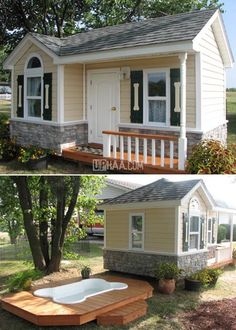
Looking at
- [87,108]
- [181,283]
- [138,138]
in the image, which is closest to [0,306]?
[181,283]

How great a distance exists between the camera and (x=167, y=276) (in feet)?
23.9

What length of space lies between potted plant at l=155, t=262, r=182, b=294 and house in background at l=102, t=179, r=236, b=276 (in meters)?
0.23

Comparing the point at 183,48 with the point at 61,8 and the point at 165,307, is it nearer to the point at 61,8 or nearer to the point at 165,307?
the point at 165,307

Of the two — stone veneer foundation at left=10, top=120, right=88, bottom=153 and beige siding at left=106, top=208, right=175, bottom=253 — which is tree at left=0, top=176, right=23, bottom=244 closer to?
beige siding at left=106, top=208, right=175, bottom=253

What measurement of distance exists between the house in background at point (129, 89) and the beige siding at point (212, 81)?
0.02 metres

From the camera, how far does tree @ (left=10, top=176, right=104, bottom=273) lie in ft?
22.2

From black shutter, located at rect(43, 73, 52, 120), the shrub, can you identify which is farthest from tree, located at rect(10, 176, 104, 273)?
black shutter, located at rect(43, 73, 52, 120)

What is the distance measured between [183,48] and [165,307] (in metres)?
4.21

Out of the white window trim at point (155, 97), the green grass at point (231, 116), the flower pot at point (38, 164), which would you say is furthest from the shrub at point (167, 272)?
the green grass at point (231, 116)

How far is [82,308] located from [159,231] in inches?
99.8

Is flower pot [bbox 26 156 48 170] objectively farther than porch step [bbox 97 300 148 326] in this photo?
Yes

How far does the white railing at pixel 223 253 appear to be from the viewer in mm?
7588

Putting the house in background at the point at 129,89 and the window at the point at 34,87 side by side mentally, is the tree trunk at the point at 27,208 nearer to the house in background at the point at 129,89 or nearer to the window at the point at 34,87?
the house in background at the point at 129,89

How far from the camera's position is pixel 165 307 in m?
6.41
